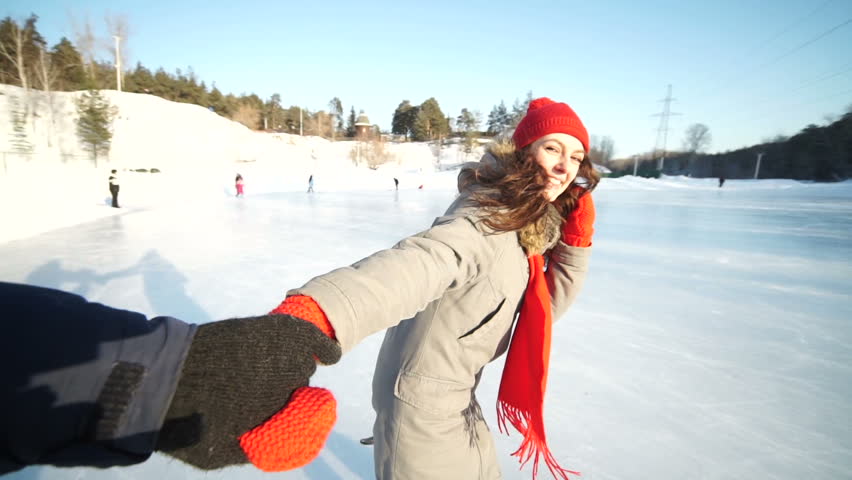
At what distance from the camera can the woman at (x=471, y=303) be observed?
764 mm

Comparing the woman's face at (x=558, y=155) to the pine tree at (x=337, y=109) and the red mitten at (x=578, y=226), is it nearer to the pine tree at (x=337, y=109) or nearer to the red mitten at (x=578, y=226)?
the red mitten at (x=578, y=226)

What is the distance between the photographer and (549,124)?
46.2 inches

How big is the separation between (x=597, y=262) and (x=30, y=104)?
27035 mm

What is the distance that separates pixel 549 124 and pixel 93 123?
24768 mm

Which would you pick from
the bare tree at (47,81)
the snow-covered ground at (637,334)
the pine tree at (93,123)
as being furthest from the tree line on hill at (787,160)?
the bare tree at (47,81)

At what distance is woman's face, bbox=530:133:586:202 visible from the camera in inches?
45.4

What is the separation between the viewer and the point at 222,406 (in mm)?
484

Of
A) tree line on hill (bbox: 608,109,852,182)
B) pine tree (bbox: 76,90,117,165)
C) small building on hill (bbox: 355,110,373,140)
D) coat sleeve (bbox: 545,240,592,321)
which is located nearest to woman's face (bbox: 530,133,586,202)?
coat sleeve (bbox: 545,240,592,321)

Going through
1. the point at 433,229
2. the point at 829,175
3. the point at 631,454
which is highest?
the point at 829,175

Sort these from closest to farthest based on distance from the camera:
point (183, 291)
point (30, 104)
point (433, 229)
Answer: point (433, 229) → point (183, 291) → point (30, 104)

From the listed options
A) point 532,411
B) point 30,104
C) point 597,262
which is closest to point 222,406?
point 532,411

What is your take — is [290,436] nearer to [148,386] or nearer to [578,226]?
[148,386]

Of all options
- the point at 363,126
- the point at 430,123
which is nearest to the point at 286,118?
the point at 363,126

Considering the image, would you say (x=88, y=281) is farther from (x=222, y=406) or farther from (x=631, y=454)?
(x=631, y=454)
